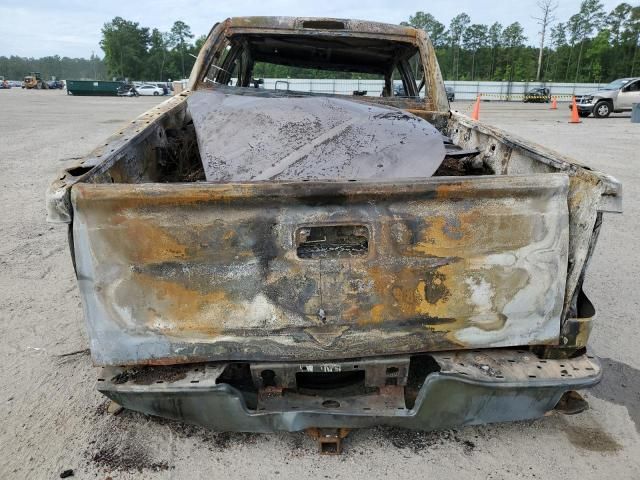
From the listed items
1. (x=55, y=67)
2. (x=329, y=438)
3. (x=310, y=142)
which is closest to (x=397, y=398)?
(x=329, y=438)

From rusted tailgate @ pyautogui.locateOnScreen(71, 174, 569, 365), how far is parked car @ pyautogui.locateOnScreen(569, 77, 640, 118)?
21.8m

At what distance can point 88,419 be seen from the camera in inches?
91.4

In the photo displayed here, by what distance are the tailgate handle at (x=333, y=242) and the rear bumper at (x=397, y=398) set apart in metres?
0.56

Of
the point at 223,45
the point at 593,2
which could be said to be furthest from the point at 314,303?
the point at 593,2

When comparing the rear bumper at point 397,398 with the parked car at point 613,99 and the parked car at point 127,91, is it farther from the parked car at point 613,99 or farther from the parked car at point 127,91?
the parked car at point 127,91

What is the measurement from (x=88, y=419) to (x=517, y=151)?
8.53ft

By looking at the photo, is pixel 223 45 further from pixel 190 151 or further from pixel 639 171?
pixel 639 171

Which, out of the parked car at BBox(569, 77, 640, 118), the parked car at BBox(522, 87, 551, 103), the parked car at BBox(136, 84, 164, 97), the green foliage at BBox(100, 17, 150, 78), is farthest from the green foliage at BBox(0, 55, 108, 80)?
the parked car at BBox(569, 77, 640, 118)

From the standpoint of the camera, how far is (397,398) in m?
1.99

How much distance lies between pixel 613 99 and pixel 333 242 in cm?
2235

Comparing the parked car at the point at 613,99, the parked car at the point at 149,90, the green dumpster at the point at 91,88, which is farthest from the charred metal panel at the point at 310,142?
the green dumpster at the point at 91,88

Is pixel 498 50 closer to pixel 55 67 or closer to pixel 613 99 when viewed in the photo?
pixel 613 99

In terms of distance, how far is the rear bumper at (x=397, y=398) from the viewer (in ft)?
5.98

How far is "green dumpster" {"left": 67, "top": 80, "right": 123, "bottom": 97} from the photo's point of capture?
4522cm
